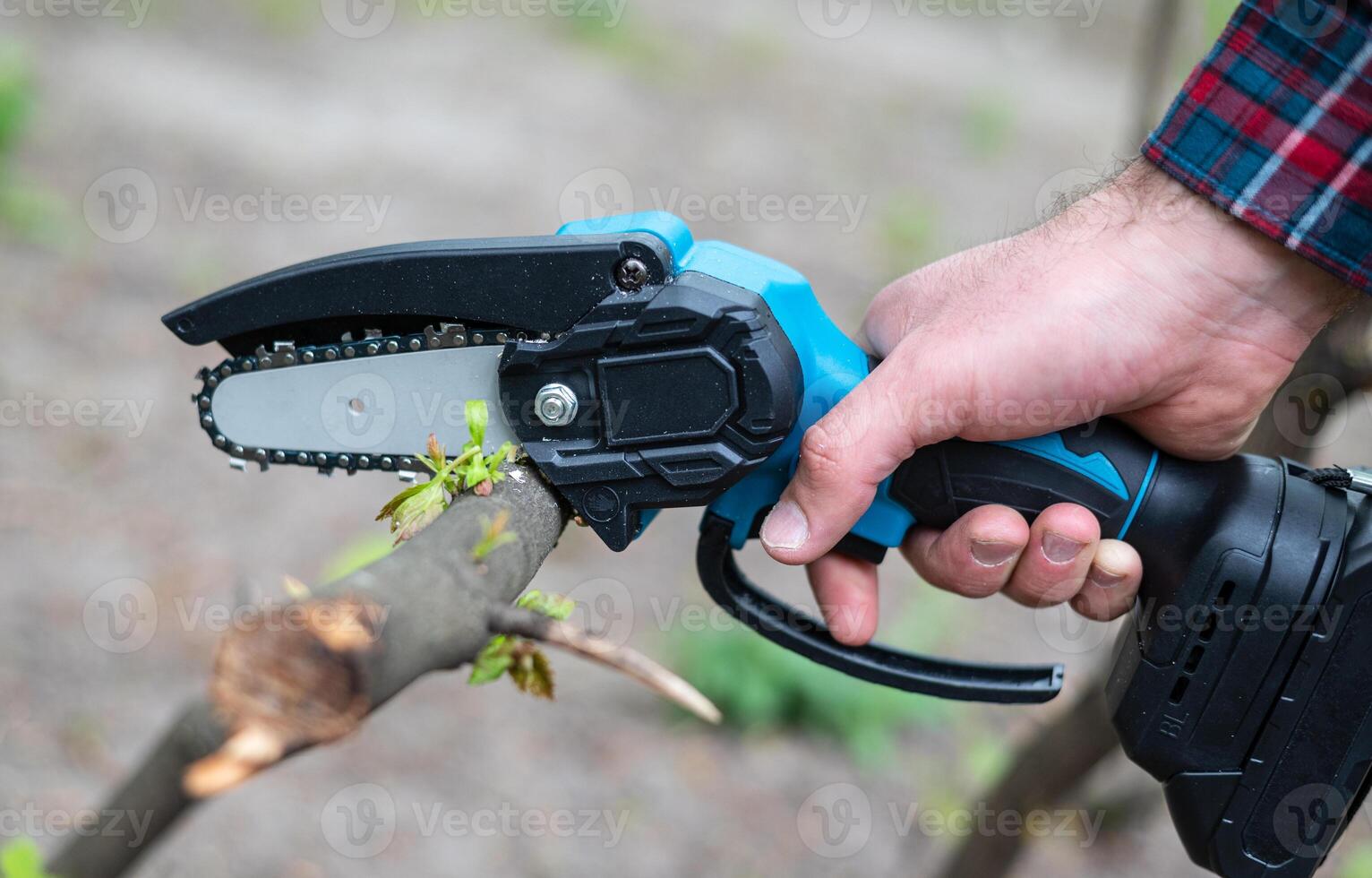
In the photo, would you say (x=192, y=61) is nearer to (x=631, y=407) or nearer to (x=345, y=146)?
(x=345, y=146)

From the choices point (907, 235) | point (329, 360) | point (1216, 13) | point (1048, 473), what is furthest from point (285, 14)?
point (1048, 473)

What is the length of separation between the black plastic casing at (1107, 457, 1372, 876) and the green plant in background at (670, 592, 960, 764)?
7.46ft

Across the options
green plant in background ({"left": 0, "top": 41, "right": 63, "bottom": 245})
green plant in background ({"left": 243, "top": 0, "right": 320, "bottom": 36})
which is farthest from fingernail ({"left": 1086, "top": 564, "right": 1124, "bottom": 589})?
green plant in background ({"left": 243, "top": 0, "right": 320, "bottom": 36})

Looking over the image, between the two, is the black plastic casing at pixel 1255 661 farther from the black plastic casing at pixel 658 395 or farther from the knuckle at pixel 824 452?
the black plastic casing at pixel 658 395

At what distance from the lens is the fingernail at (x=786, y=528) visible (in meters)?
1.66

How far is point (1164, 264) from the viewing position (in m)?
1.63

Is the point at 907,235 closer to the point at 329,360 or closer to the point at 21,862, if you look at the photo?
the point at 329,360

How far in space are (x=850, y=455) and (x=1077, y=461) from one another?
1.26 ft

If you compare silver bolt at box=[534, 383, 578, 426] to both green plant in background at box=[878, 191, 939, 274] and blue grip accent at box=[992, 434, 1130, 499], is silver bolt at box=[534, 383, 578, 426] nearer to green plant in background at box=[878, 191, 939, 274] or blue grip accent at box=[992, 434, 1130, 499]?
blue grip accent at box=[992, 434, 1130, 499]

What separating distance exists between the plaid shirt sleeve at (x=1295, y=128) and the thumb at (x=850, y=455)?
544mm

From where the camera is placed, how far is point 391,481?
15.6ft

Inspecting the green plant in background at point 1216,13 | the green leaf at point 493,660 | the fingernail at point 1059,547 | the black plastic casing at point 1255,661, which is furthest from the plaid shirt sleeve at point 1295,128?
the green plant in background at point 1216,13

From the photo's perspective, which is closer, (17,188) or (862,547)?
(862,547)

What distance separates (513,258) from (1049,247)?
832 mm
